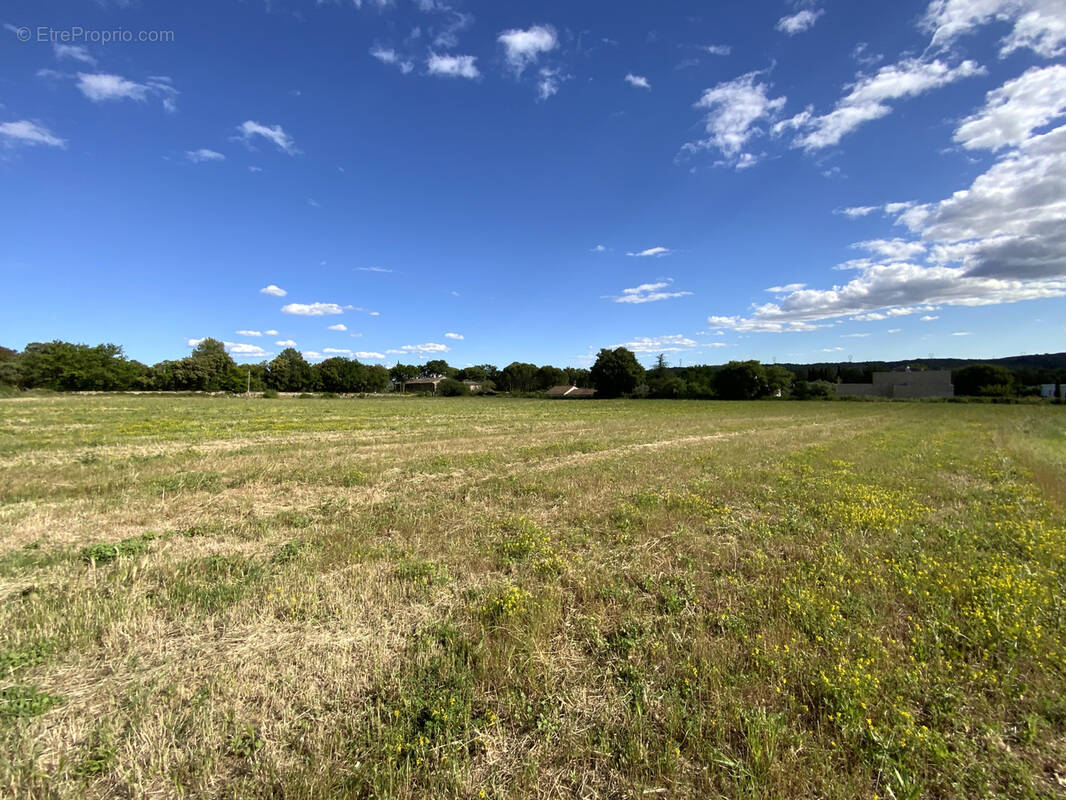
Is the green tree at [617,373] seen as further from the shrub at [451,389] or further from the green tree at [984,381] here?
the green tree at [984,381]

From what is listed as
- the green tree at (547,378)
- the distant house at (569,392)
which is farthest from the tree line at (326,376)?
the green tree at (547,378)

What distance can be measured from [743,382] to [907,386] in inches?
1857

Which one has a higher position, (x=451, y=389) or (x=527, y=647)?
(x=451, y=389)

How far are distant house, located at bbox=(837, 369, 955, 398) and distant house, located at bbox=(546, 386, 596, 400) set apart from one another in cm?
5966

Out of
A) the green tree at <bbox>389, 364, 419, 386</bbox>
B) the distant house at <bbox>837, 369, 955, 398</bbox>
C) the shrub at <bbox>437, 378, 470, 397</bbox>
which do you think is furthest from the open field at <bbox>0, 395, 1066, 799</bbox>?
the green tree at <bbox>389, 364, 419, 386</bbox>

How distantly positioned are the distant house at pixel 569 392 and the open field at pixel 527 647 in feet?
351

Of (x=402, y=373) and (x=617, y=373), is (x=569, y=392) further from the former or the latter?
(x=402, y=373)

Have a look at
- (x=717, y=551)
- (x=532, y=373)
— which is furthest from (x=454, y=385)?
(x=717, y=551)

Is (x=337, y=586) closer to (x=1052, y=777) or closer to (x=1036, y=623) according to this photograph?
(x=1052, y=777)

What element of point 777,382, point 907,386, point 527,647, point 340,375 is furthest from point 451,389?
point 907,386

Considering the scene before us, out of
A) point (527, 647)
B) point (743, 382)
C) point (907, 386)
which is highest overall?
point (743, 382)

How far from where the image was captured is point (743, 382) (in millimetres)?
96062

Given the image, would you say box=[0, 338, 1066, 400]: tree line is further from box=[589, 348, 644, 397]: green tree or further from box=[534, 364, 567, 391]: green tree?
box=[534, 364, 567, 391]: green tree

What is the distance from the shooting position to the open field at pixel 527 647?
2.79 meters
